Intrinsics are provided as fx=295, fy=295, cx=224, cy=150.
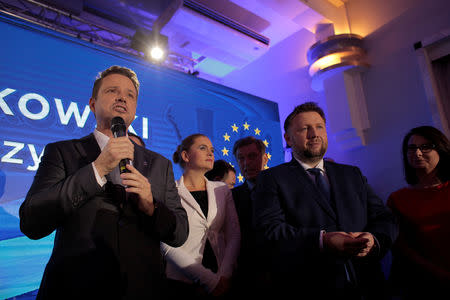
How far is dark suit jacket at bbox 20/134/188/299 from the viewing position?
956 millimetres

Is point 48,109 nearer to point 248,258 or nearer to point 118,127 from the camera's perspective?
point 118,127

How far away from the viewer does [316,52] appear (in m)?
4.73

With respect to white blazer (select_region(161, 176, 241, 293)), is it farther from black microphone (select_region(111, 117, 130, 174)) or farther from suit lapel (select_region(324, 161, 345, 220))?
black microphone (select_region(111, 117, 130, 174))

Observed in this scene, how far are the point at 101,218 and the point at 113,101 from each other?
19.3 inches

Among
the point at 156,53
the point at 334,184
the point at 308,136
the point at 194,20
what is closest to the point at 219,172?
the point at 308,136

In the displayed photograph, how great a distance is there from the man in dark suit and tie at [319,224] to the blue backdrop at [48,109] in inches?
84.9

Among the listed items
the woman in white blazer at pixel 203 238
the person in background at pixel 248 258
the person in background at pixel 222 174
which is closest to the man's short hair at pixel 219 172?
the person in background at pixel 222 174

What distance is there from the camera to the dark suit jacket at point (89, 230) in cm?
96

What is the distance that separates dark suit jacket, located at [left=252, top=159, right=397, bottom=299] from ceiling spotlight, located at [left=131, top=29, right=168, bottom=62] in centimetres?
445

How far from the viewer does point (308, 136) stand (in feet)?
5.51

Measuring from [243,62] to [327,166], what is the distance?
4.80m

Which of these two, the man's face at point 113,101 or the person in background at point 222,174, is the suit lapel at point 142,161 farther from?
the person in background at point 222,174

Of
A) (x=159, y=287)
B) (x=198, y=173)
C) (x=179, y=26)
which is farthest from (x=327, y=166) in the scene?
(x=179, y=26)

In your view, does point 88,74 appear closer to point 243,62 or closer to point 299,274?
point 299,274
